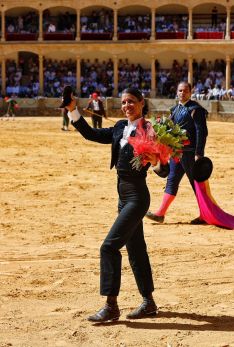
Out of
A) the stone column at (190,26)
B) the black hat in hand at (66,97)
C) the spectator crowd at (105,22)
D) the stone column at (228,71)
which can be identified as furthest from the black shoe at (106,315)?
the spectator crowd at (105,22)

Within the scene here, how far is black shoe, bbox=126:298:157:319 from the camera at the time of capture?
559 cm

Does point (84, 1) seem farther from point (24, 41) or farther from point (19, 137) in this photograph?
point (19, 137)

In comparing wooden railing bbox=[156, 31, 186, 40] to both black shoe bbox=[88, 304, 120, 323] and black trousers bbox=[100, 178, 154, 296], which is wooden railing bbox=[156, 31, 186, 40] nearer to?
black trousers bbox=[100, 178, 154, 296]

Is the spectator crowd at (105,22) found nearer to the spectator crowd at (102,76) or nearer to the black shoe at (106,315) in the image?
the spectator crowd at (102,76)

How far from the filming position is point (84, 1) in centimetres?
3931

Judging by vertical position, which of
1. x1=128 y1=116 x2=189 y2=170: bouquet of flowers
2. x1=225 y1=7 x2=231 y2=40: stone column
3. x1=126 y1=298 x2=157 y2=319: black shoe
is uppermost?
x1=225 y1=7 x2=231 y2=40: stone column

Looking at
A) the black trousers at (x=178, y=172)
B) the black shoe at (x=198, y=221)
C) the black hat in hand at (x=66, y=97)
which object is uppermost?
the black hat in hand at (x=66, y=97)

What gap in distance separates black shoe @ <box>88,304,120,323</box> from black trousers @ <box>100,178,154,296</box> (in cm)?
10

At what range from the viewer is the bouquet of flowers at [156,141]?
17.8ft

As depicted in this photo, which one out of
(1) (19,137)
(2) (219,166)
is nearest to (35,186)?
(2) (219,166)

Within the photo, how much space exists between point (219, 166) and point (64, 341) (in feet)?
37.8

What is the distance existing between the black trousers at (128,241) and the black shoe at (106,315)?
10cm

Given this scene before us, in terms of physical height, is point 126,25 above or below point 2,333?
above

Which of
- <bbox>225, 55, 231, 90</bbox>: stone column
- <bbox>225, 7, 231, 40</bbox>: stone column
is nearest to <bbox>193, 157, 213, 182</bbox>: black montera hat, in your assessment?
<bbox>225, 55, 231, 90</bbox>: stone column
